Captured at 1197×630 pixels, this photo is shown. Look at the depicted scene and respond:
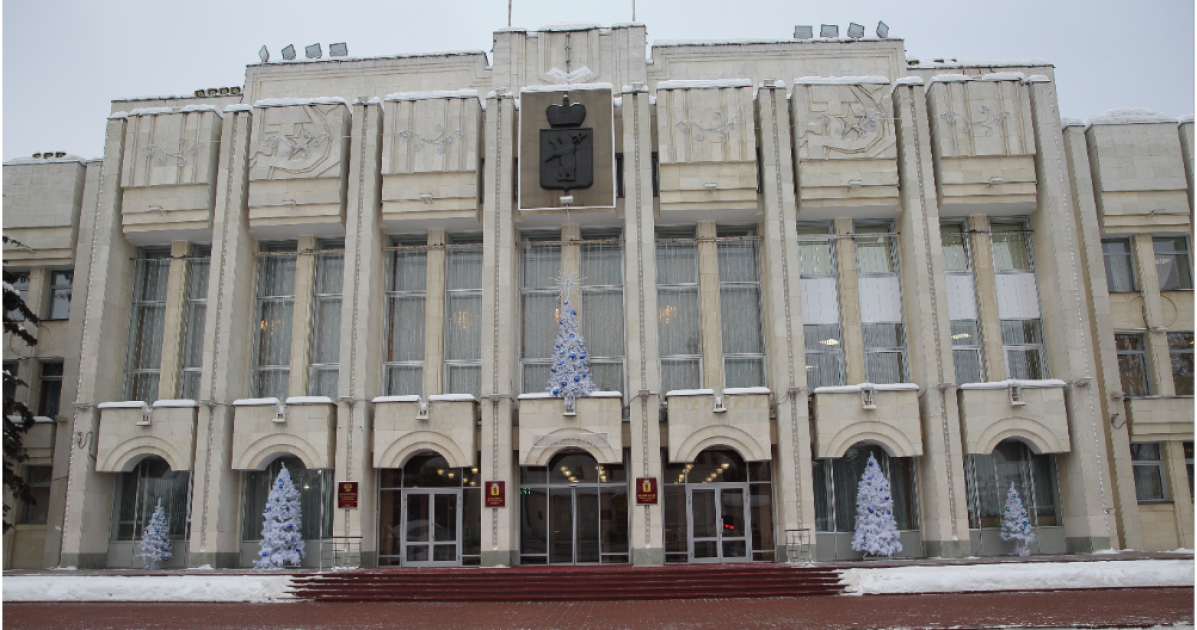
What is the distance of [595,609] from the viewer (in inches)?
774

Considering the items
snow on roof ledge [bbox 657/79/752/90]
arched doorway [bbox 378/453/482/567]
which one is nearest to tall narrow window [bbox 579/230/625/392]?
snow on roof ledge [bbox 657/79/752/90]

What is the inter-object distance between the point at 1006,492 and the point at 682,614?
1417 cm

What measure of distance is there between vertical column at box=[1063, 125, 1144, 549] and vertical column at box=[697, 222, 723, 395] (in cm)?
1169

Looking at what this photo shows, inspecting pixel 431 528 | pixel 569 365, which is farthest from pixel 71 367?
pixel 569 365

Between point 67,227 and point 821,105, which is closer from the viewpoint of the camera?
point 821,105

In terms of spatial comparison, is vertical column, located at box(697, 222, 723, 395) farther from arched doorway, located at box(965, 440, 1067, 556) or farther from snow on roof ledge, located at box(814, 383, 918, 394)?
arched doorway, located at box(965, 440, 1067, 556)

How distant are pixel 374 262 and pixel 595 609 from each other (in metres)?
14.1

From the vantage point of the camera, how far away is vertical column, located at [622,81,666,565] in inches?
1016

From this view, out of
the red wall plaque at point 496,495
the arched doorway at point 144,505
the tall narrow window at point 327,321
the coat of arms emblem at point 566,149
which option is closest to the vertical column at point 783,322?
the coat of arms emblem at point 566,149

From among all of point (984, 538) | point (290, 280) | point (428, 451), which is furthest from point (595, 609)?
point (290, 280)

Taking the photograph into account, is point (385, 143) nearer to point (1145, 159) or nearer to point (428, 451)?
point (428, 451)

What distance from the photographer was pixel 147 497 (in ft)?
93.7

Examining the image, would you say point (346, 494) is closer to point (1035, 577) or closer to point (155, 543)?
point (155, 543)

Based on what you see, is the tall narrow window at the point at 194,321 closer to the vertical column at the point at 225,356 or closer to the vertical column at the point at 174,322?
the vertical column at the point at 174,322
